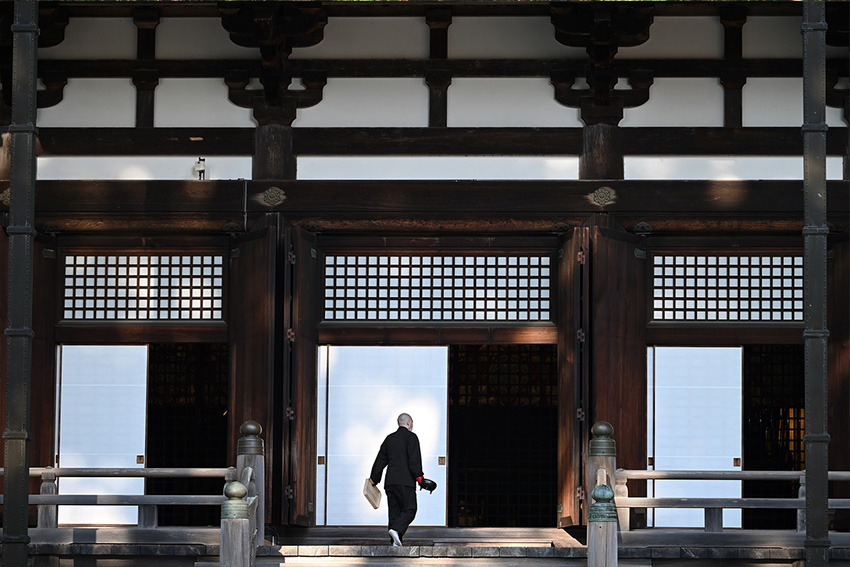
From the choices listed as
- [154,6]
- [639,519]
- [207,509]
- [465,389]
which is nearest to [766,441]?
[639,519]

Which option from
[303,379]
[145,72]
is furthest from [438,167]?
[145,72]

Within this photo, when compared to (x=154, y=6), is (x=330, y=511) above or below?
below

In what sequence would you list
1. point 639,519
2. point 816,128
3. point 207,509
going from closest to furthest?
1. point 816,128
2. point 639,519
3. point 207,509

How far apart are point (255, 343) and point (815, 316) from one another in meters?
6.48

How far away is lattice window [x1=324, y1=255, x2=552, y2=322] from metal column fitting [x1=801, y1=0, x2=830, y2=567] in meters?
5.47

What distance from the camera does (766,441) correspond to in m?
15.8

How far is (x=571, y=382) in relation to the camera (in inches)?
586

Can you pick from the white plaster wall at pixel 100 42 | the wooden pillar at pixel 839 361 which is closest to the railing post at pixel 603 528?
the wooden pillar at pixel 839 361

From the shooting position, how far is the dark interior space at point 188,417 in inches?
627

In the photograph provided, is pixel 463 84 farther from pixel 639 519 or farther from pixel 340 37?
pixel 639 519

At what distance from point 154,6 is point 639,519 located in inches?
293

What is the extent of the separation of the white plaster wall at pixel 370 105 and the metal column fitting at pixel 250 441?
3.54m

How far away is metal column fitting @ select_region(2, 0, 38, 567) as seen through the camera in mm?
10344

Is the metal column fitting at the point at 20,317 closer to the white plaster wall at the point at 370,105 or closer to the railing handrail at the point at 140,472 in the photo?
the railing handrail at the point at 140,472
